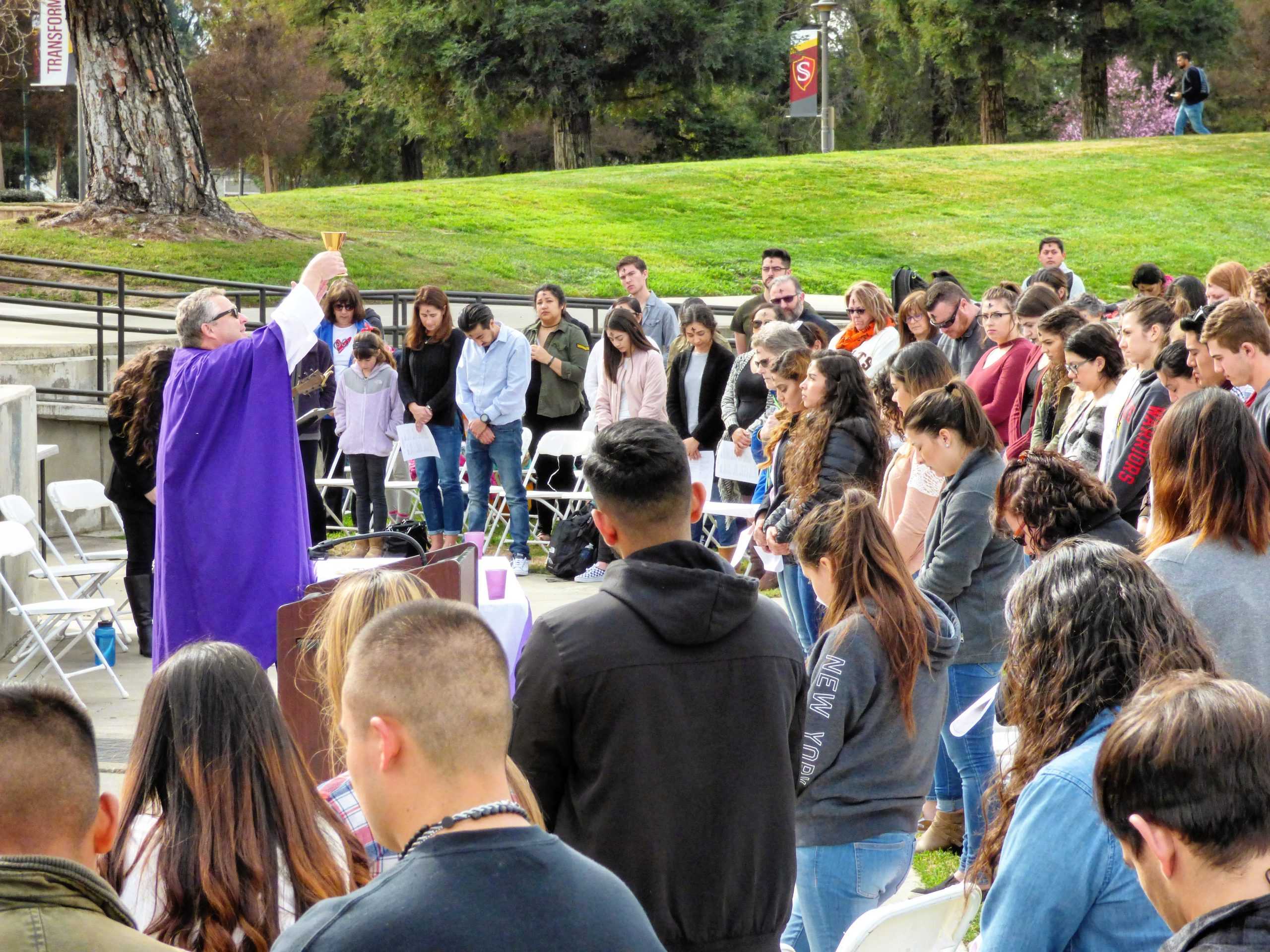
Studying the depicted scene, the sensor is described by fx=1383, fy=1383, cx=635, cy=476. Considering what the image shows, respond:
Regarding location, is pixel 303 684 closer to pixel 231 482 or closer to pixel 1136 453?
pixel 231 482

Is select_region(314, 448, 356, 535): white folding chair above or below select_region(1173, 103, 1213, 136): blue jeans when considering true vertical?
below

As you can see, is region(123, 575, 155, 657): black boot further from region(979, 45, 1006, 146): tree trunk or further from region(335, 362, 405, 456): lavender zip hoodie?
region(979, 45, 1006, 146): tree trunk

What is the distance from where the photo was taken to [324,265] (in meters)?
5.12

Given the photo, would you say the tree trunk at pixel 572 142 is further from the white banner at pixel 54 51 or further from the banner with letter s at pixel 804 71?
the white banner at pixel 54 51

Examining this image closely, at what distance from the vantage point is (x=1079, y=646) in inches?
97.4

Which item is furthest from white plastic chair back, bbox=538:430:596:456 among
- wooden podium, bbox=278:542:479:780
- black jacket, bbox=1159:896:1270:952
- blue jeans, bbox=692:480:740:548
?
black jacket, bbox=1159:896:1270:952

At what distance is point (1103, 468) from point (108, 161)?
16.0 m

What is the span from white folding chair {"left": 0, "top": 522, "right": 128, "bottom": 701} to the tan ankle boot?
13.4ft

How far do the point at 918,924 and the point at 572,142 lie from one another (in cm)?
3297

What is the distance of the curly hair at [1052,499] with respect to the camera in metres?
3.62

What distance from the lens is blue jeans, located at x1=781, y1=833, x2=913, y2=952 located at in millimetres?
3531

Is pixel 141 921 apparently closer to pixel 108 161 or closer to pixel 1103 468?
pixel 1103 468

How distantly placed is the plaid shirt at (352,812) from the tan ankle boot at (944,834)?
2.57m

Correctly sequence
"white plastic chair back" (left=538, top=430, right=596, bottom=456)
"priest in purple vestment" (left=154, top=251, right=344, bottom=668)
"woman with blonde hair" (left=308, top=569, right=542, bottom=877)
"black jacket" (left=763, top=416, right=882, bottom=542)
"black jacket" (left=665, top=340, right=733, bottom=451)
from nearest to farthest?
"woman with blonde hair" (left=308, top=569, right=542, bottom=877) → "priest in purple vestment" (left=154, top=251, right=344, bottom=668) → "black jacket" (left=763, top=416, right=882, bottom=542) → "black jacket" (left=665, top=340, right=733, bottom=451) → "white plastic chair back" (left=538, top=430, right=596, bottom=456)
